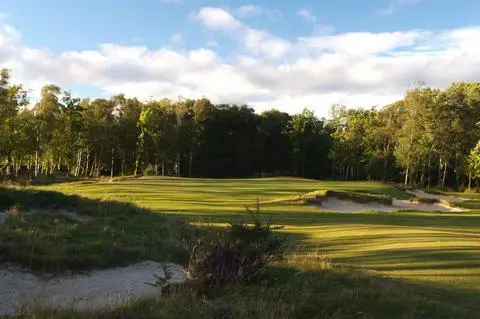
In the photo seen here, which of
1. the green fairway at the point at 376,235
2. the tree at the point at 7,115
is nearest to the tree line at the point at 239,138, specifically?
the tree at the point at 7,115

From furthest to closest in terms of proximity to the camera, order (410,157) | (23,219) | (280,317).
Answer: (410,157), (23,219), (280,317)

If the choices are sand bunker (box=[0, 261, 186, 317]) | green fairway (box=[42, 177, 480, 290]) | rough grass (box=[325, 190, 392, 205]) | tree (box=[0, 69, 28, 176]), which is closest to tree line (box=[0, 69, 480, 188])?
tree (box=[0, 69, 28, 176])

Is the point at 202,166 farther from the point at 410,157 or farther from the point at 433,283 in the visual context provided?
the point at 433,283

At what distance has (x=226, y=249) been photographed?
997 centimetres

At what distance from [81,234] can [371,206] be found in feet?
85.5

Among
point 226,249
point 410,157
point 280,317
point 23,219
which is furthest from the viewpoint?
point 410,157

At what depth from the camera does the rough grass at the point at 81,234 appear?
41.0 feet

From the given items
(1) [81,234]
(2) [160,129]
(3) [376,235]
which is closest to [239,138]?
(2) [160,129]

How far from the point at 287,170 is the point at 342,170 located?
30.9 ft

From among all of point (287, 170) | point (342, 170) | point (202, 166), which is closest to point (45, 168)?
point (202, 166)

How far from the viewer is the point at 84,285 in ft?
37.3

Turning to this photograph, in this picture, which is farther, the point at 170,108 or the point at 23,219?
the point at 170,108

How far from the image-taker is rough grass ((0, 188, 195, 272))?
12484 millimetres

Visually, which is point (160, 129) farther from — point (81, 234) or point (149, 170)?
point (81, 234)
